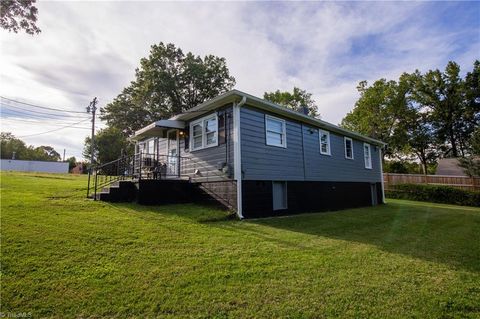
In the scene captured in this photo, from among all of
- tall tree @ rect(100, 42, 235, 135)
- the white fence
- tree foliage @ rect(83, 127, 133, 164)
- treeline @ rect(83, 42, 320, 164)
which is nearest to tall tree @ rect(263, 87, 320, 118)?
treeline @ rect(83, 42, 320, 164)

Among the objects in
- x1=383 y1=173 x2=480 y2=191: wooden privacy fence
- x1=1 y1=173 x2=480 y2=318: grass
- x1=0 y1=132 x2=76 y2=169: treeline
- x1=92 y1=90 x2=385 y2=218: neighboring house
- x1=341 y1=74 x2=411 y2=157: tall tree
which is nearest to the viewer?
x1=1 y1=173 x2=480 y2=318: grass

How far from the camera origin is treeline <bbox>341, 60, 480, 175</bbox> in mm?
26250

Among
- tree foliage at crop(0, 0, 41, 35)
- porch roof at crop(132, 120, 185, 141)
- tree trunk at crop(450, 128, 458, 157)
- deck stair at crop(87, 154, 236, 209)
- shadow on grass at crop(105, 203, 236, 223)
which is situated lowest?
shadow on grass at crop(105, 203, 236, 223)

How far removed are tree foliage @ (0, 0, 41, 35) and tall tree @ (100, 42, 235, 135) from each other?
632 inches

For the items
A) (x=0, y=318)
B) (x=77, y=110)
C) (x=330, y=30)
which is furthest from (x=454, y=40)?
(x=77, y=110)

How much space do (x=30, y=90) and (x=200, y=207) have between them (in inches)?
465

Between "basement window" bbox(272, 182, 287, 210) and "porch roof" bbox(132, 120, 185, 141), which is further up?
"porch roof" bbox(132, 120, 185, 141)

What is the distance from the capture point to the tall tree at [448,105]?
26.3m

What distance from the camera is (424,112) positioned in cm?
2838

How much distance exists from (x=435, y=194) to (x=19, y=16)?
76.4 feet

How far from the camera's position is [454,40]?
9977mm

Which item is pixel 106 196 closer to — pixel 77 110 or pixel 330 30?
pixel 330 30

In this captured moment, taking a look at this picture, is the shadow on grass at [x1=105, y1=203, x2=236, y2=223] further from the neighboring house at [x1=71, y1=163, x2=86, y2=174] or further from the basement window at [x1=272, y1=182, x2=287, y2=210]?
the neighboring house at [x1=71, y1=163, x2=86, y2=174]

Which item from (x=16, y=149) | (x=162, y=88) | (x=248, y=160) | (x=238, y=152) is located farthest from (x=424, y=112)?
(x=16, y=149)
